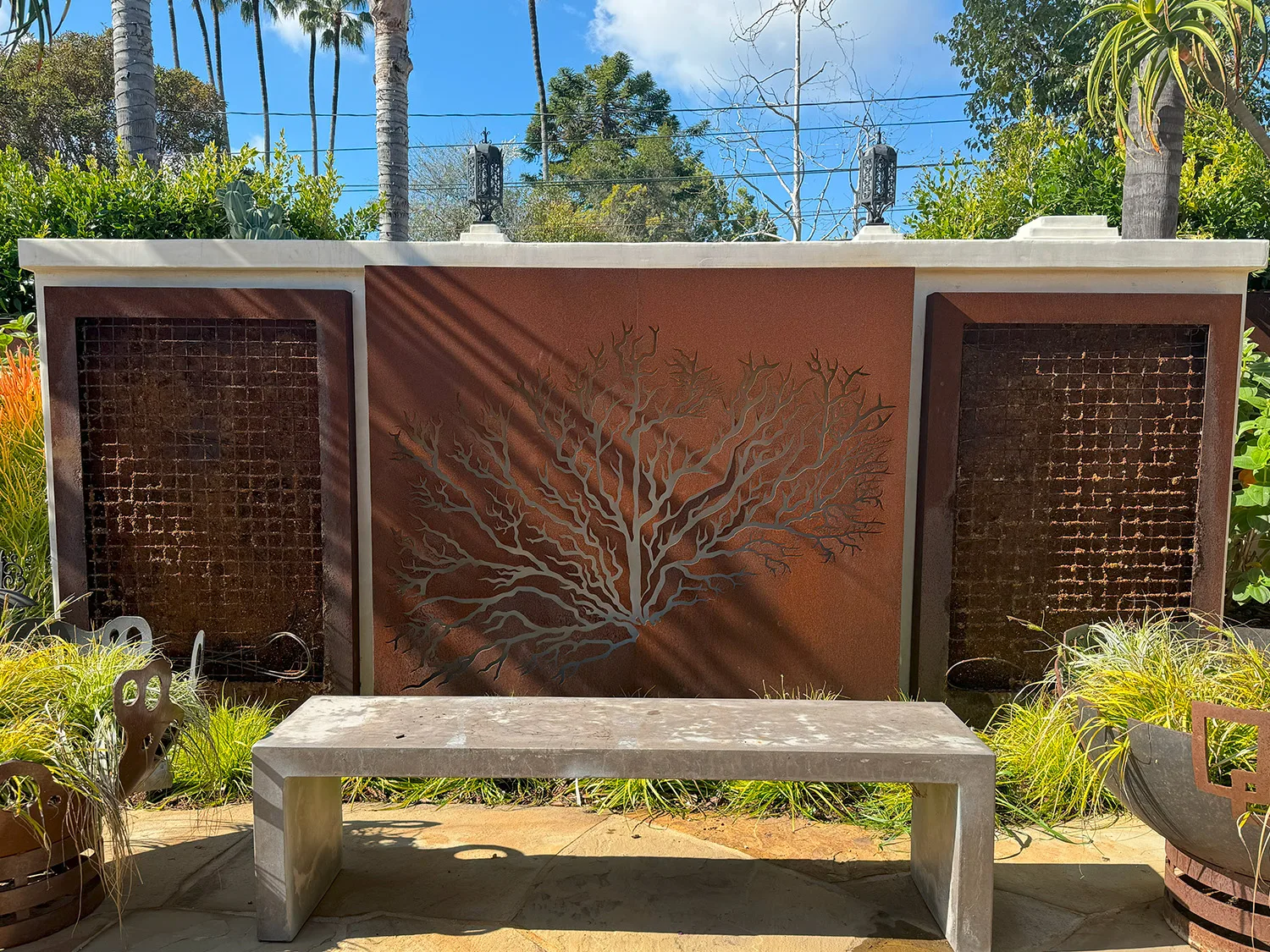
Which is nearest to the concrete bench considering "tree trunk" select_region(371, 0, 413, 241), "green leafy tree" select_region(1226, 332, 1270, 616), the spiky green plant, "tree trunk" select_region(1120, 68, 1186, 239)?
the spiky green plant

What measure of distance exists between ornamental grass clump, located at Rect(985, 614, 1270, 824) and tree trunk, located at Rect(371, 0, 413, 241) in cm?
696

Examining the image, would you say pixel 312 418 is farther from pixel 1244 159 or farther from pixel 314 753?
pixel 1244 159

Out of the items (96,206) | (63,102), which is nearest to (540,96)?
(63,102)

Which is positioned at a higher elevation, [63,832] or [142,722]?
[142,722]

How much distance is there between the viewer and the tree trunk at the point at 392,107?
861cm

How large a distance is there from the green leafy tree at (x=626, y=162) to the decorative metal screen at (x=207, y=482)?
67.6 feet

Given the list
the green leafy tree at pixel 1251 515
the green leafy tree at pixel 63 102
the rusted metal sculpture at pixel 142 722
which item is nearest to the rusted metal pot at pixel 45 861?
the rusted metal sculpture at pixel 142 722

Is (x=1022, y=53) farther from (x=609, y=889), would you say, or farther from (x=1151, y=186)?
(x=609, y=889)

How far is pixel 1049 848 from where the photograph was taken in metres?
3.19

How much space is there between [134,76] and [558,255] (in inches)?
334

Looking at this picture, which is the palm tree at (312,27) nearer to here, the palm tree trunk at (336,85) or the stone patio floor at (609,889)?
the palm tree trunk at (336,85)

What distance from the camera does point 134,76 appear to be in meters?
9.63

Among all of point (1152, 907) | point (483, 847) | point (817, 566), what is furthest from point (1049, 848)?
point (483, 847)

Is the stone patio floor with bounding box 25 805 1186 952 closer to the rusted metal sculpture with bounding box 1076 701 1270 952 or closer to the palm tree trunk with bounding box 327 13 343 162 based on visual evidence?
the rusted metal sculpture with bounding box 1076 701 1270 952
